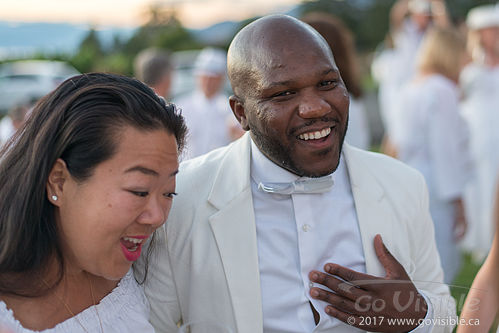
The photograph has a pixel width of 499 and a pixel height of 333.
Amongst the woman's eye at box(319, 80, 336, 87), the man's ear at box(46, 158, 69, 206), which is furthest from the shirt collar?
the man's ear at box(46, 158, 69, 206)

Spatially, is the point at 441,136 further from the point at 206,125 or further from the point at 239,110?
the point at 239,110

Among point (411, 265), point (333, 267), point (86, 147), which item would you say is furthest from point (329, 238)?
point (86, 147)

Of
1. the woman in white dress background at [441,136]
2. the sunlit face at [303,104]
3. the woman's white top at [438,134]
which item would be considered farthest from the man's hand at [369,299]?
the woman's white top at [438,134]

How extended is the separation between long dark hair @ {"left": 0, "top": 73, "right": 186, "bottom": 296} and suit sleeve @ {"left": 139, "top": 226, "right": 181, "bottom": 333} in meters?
0.37

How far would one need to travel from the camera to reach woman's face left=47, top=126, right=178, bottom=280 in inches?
77.5

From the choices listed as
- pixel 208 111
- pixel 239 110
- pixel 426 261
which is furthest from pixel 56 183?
pixel 208 111

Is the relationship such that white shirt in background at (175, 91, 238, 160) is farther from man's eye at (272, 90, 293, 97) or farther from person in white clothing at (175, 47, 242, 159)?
man's eye at (272, 90, 293, 97)

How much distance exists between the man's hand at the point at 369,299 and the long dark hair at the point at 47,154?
856 mm

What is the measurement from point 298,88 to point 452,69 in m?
3.43

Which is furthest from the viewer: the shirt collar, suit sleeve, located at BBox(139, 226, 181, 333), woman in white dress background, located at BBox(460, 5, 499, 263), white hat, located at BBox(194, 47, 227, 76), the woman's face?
white hat, located at BBox(194, 47, 227, 76)

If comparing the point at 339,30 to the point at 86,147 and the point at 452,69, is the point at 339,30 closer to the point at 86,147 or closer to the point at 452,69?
the point at 452,69

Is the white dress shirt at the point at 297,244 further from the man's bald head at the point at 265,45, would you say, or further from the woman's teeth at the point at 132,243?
the woman's teeth at the point at 132,243

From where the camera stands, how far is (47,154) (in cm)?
198

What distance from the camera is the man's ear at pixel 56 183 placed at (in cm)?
200
